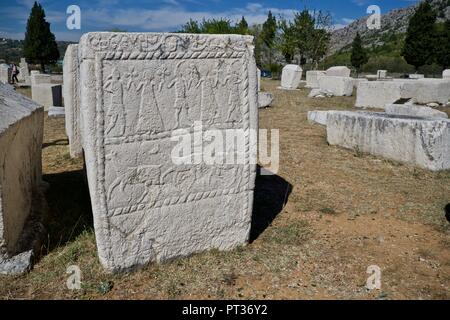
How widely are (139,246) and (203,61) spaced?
144 cm

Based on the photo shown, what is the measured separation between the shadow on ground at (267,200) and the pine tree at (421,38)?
100 feet

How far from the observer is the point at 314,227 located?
3654 mm

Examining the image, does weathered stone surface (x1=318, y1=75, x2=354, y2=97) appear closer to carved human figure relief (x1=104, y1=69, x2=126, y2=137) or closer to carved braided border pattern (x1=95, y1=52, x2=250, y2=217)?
carved braided border pattern (x1=95, y1=52, x2=250, y2=217)

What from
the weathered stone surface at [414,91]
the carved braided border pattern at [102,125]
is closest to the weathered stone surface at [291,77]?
the weathered stone surface at [414,91]

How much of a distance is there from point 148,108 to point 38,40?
3844 cm

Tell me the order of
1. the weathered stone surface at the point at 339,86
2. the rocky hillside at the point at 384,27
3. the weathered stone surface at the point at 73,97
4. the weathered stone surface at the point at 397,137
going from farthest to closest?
1. the rocky hillside at the point at 384,27
2. the weathered stone surface at the point at 339,86
3. the weathered stone surface at the point at 73,97
4. the weathered stone surface at the point at 397,137

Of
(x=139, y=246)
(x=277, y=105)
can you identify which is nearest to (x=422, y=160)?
(x=139, y=246)

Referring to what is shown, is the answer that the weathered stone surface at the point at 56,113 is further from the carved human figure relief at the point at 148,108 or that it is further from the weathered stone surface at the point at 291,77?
the weathered stone surface at the point at 291,77

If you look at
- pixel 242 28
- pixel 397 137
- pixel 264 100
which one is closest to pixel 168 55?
pixel 397 137

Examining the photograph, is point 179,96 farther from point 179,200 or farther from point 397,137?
point 397,137

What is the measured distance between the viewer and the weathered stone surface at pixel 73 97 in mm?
5418

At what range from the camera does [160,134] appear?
9.12 ft
